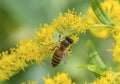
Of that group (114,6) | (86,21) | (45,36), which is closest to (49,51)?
(45,36)

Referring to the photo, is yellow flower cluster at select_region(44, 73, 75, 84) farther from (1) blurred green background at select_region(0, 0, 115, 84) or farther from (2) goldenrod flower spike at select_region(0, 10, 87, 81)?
(1) blurred green background at select_region(0, 0, 115, 84)

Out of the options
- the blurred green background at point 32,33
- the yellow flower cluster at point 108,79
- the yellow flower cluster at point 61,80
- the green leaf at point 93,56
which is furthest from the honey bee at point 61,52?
the blurred green background at point 32,33

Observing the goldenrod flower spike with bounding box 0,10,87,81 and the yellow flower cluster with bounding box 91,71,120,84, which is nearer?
the yellow flower cluster with bounding box 91,71,120,84

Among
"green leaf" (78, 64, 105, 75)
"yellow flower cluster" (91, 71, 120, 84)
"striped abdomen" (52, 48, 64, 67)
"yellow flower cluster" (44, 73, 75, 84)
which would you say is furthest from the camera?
"striped abdomen" (52, 48, 64, 67)

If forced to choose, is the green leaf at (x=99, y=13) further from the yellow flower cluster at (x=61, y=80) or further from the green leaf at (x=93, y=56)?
the yellow flower cluster at (x=61, y=80)

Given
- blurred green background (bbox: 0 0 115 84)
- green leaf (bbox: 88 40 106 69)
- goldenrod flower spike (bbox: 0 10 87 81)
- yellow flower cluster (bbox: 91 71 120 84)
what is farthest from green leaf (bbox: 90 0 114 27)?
blurred green background (bbox: 0 0 115 84)

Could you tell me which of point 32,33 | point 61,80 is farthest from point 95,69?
point 32,33

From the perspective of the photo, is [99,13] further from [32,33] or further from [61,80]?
[32,33]

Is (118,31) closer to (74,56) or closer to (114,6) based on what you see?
(114,6)
